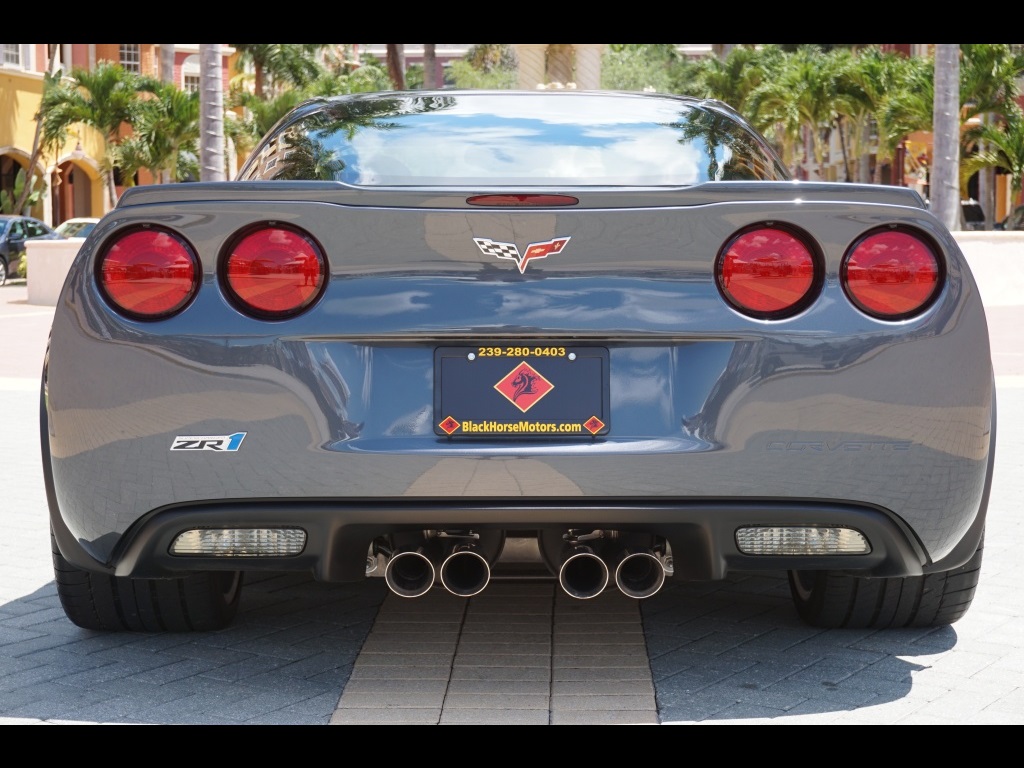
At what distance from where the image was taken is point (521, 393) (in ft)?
10.6

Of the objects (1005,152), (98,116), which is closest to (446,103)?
(1005,152)

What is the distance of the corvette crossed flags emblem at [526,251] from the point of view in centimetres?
322

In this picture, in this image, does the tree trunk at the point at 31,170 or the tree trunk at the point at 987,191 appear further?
the tree trunk at the point at 31,170

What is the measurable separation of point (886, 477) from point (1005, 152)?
28.8 m

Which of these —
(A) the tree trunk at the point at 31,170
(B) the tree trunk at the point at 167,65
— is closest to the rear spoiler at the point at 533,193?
(B) the tree trunk at the point at 167,65

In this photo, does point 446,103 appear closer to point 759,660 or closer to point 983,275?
point 759,660

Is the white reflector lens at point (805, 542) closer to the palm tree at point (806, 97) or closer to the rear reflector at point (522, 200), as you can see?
the rear reflector at point (522, 200)

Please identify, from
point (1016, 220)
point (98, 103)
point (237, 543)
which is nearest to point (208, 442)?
point (237, 543)

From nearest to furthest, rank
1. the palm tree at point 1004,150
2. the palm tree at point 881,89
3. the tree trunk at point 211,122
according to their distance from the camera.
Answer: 1. the tree trunk at point 211,122
2. the palm tree at point 1004,150
3. the palm tree at point 881,89

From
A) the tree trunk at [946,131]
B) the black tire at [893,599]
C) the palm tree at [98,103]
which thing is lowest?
the black tire at [893,599]

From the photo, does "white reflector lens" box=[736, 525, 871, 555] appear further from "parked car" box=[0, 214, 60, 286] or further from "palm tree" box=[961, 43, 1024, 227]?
"palm tree" box=[961, 43, 1024, 227]

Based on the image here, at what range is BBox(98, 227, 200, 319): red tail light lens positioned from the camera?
10.8 feet

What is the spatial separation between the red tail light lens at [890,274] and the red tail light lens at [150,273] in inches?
57.7

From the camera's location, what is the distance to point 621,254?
127 inches
